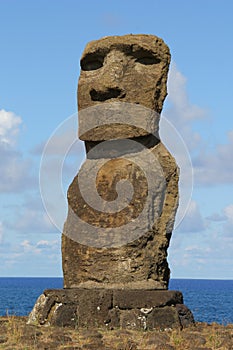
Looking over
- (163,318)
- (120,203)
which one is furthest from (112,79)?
(163,318)

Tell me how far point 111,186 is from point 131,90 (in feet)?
5.67

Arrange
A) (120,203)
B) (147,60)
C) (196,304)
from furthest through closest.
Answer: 1. (196,304)
2. (147,60)
3. (120,203)

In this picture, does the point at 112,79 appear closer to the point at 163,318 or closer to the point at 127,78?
the point at 127,78

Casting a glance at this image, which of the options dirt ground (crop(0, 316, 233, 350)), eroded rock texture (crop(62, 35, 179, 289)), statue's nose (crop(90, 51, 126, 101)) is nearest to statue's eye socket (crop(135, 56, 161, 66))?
eroded rock texture (crop(62, 35, 179, 289))

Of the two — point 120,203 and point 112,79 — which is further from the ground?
point 112,79

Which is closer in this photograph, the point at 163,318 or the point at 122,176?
the point at 163,318

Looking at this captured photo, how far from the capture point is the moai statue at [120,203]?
33.6 feet

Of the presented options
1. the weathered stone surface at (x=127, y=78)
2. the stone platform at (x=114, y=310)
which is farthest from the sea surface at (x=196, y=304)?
the weathered stone surface at (x=127, y=78)

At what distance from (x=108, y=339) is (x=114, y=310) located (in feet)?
2.91

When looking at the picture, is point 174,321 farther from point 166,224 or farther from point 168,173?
point 168,173

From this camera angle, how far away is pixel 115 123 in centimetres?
1122

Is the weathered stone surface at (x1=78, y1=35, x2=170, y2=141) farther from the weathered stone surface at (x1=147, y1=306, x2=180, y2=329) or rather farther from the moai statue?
the weathered stone surface at (x1=147, y1=306, x2=180, y2=329)

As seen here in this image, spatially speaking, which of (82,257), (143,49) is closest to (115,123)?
(143,49)

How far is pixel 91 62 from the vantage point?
11805 millimetres
